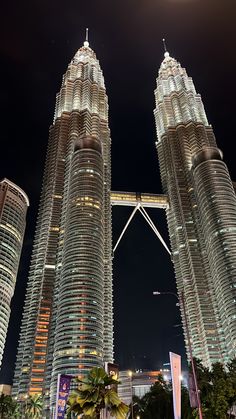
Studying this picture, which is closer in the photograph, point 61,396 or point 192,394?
point 192,394

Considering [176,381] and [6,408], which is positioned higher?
[6,408]

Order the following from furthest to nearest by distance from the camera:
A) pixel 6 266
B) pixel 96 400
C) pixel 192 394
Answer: pixel 6 266 < pixel 192 394 < pixel 96 400

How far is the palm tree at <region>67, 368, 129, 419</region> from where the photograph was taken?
97.6 feet

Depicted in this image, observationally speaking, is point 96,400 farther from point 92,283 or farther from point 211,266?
point 211,266

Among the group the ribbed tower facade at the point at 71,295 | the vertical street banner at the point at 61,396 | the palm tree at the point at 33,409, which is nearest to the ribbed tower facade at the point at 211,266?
the ribbed tower facade at the point at 71,295

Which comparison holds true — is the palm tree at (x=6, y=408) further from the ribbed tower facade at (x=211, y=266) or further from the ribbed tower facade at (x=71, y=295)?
the ribbed tower facade at (x=211, y=266)

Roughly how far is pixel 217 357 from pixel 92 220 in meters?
79.6

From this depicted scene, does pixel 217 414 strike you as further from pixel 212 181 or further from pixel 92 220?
pixel 212 181

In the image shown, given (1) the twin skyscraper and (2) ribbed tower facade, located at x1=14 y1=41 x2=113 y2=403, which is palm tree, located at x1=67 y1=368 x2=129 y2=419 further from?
(1) the twin skyscraper

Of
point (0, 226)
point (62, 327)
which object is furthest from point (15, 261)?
point (62, 327)

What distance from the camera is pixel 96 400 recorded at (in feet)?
97.4

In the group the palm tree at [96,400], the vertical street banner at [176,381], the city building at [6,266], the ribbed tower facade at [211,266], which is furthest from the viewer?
the city building at [6,266]

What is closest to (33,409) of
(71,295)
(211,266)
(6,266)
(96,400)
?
(71,295)

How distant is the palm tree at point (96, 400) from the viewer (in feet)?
97.6
